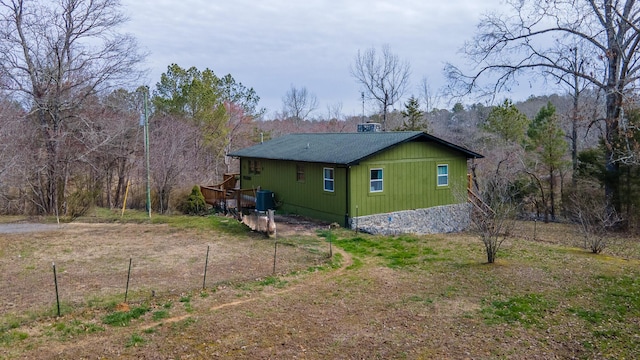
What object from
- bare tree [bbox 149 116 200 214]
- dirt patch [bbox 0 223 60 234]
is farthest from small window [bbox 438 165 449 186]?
dirt patch [bbox 0 223 60 234]

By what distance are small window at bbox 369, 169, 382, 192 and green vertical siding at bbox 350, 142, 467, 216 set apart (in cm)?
16

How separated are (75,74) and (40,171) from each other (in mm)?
4487

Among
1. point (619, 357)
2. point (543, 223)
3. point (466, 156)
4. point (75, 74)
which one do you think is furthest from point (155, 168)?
point (619, 357)

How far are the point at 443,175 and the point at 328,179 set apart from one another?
4894 mm

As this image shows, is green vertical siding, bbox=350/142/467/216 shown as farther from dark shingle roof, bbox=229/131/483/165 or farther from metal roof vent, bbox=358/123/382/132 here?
metal roof vent, bbox=358/123/382/132

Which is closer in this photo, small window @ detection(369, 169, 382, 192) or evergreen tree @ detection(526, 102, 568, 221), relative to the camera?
small window @ detection(369, 169, 382, 192)

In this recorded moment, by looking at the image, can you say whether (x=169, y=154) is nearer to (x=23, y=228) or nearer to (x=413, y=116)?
(x=23, y=228)

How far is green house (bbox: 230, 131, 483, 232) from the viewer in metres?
16.0

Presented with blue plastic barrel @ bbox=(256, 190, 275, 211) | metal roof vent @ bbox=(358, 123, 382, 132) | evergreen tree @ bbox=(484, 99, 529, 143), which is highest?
evergreen tree @ bbox=(484, 99, 529, 143)

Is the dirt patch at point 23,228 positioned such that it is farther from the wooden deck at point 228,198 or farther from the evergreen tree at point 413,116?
the evergreen tree at point 413,116

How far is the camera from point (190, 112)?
28516mm

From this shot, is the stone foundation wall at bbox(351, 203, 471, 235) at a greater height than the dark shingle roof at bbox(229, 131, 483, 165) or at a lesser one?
lesser

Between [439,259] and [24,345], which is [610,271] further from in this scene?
[24,345]

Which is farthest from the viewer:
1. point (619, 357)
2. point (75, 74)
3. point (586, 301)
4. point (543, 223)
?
point (543, 223)
